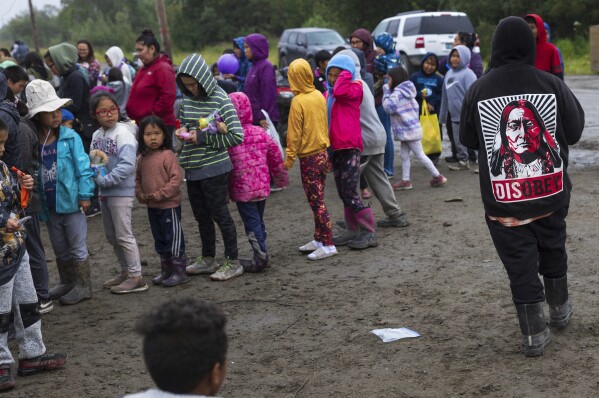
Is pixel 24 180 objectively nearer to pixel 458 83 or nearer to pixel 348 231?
pixel 348 231

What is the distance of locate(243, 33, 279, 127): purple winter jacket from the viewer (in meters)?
9.91

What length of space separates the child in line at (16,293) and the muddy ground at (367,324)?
0.11m

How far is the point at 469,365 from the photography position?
5.11 m

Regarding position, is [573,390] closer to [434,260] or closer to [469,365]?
[469,365]

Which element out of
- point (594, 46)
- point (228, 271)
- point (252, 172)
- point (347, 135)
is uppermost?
point (347, 135)

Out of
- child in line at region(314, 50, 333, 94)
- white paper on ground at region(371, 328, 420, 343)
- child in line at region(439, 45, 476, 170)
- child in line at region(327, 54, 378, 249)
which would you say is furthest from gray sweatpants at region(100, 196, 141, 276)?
child in line at region(439, 45, 476, 170)

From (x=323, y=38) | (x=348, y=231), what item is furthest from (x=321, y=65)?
(x=323, y=38)

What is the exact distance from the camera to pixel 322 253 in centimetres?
786

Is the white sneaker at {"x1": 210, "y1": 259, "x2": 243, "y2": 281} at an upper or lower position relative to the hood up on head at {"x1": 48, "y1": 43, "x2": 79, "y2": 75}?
lower

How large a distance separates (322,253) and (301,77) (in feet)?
5.28

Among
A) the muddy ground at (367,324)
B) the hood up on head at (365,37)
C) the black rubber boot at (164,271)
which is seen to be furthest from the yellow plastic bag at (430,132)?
the black rubber boot at (164,271)

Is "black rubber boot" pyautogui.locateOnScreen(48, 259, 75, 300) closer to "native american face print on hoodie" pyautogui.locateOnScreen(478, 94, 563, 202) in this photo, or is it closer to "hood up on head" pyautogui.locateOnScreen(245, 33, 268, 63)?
"native american face print on hoodie" pyautogui.locateOnScreen(478, 94, 563, 202)

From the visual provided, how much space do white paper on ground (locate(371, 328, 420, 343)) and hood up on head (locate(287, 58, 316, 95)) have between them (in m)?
2.61

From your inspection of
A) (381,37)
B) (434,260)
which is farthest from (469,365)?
(381,37)
